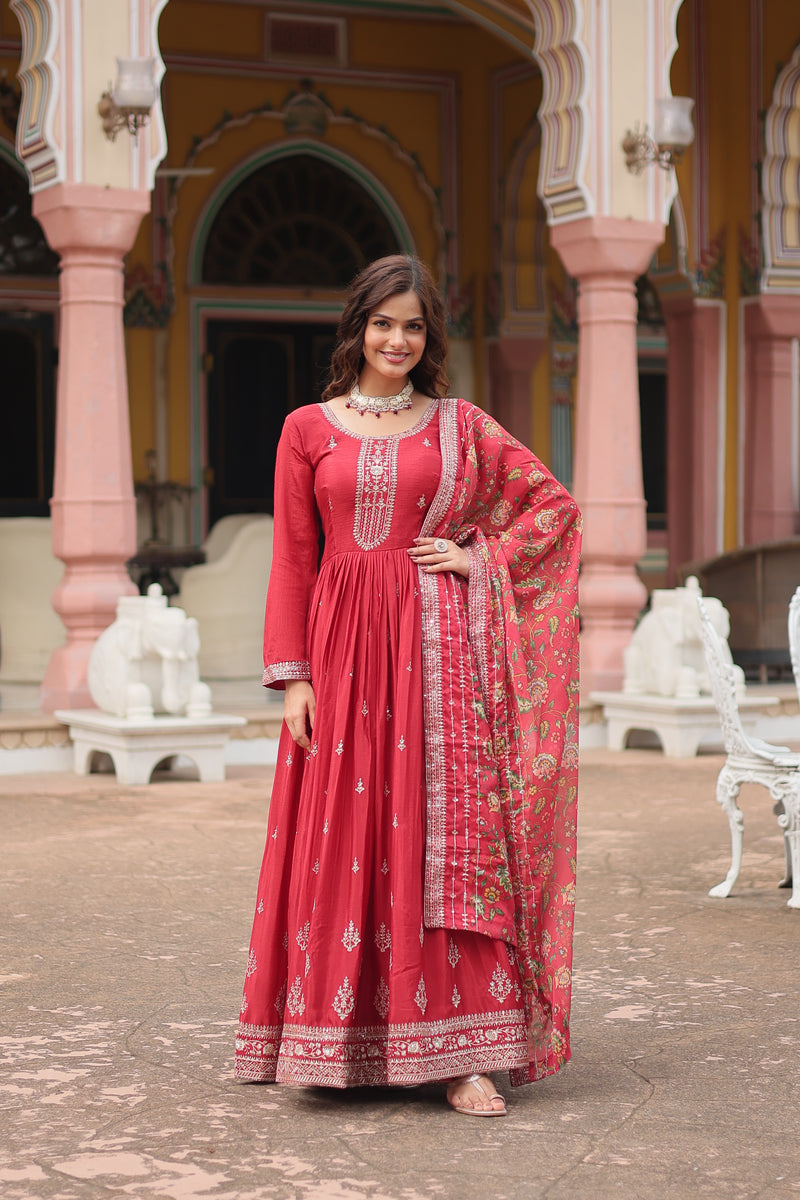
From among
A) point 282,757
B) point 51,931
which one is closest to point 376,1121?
point 282,757

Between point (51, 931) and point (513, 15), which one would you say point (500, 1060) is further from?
point (513, 15)

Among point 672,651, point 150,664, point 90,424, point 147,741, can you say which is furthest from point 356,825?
point 672,651

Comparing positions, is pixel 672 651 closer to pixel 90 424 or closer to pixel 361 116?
pixel 90 424

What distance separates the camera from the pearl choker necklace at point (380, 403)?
11.5ft

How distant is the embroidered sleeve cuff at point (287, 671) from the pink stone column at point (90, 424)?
473 centimetres

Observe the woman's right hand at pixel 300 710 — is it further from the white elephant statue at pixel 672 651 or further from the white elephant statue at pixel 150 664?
the white elephant statue at pixel 672 651

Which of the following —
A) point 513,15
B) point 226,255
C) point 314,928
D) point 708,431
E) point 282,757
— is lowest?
point 314,928

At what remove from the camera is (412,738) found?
11.0 feet

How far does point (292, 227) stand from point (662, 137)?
443 centimetres

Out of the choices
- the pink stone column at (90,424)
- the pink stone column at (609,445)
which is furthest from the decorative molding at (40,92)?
the pink stone column at (609,445)

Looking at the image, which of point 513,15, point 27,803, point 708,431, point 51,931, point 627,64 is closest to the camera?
point 51,931

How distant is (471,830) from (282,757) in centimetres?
39

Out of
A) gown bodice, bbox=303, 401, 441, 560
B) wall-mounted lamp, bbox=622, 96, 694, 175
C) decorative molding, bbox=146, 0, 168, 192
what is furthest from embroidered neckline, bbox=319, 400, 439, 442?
wall-mounted lamp, bbox=622, 96, 694, 175

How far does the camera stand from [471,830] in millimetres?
3340
